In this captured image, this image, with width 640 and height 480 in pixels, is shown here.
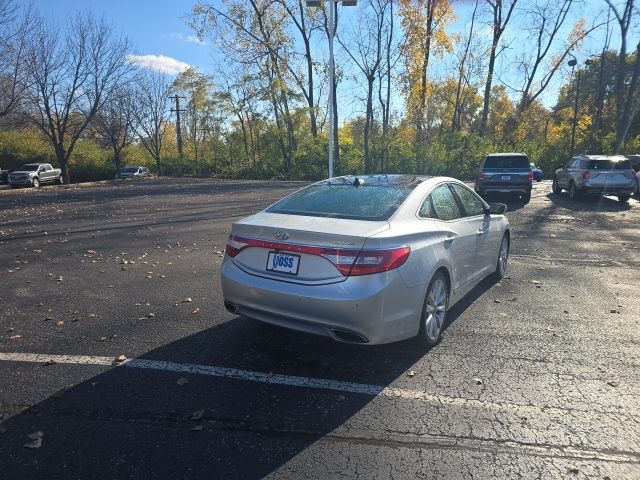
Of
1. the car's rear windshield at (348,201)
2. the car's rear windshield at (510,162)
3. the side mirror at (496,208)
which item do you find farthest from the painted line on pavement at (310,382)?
the car's rear windshield at (510,162)

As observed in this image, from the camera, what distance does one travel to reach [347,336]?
3467mm

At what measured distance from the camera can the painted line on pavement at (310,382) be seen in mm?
3133

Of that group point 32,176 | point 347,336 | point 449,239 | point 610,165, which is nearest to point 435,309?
point 449,239

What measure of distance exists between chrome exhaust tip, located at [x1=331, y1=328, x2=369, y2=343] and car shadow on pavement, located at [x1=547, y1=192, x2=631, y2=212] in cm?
1346

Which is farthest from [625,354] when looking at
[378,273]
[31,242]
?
[31,242]

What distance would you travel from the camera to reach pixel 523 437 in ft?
A: 9.32

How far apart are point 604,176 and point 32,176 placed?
35.3 meters

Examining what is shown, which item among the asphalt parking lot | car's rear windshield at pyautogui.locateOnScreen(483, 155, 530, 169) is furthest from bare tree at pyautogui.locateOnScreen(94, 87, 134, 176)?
the asphalt parking lot

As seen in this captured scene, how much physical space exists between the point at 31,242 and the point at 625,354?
10161mm

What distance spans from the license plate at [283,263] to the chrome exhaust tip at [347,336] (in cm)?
56

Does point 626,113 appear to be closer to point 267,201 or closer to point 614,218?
point 614,218

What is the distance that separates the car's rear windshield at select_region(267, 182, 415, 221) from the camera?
4000mm

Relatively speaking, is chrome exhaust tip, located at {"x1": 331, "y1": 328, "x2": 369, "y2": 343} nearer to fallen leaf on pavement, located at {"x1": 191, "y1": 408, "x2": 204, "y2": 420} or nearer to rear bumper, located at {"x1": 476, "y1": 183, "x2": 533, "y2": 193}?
fallen leaf on pavement, located at {"x1": 191, "y1": 408, "x2": 204, "y2": 420}

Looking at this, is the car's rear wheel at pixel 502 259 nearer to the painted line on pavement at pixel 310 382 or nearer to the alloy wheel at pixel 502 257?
the alloy wheel at pixel 502 257
